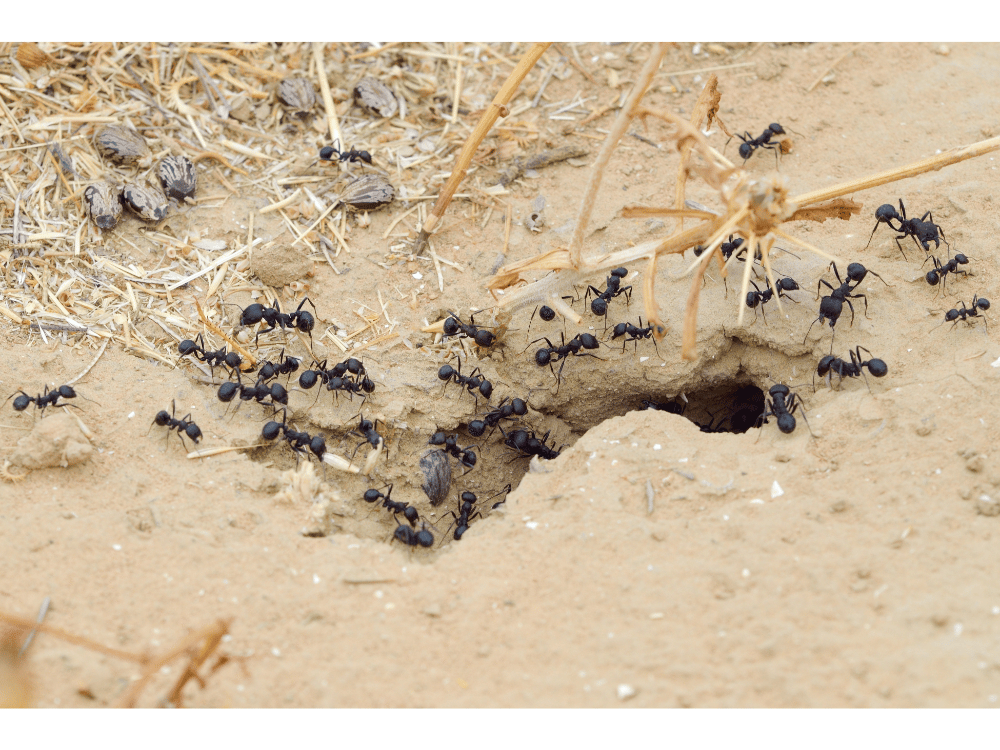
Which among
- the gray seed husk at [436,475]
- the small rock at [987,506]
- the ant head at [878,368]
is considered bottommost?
the gray seed husk at [436,475]

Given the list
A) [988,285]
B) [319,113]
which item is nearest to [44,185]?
[319,113]

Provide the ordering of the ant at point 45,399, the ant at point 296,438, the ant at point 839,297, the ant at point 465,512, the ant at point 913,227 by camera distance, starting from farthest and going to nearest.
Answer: the ant at point 913,227
the ant at point 465,512
the ant at point 839,297
the ant at point 296,438
the ant at point 45,399

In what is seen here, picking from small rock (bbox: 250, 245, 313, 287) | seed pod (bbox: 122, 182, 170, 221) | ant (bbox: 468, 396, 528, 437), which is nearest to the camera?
ant (bbox: 468, 396, 528, 437)

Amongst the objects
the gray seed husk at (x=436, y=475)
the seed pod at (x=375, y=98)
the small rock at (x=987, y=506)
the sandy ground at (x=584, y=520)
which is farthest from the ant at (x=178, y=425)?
the small rock at (x=987, y=506)

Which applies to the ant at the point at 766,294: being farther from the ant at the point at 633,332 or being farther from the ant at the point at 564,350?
the ant at the point at 564,350

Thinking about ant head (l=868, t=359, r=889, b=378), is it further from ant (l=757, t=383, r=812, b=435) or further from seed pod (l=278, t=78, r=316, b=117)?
seed pod (l=278, t=78, r=316, b=117)

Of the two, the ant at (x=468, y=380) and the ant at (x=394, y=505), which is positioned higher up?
the ant at (x=468, y=380)

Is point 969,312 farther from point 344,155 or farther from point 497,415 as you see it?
point 344,155

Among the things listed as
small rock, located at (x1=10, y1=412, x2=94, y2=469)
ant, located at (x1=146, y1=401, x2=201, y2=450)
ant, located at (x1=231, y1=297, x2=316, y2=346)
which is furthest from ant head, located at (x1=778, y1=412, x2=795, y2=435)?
small rock, located at (x1=10, y1=412, x2=94, y2=469)
